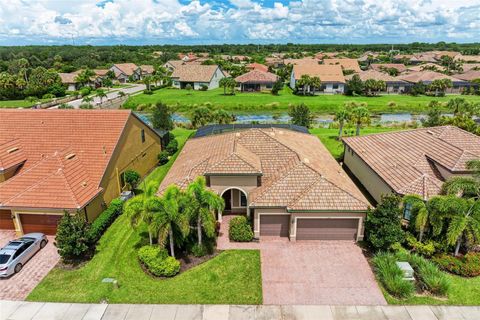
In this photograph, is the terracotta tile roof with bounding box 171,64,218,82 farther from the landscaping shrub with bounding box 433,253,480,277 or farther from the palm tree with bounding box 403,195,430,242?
the landscaping shrub with bounding box 433,253,480,277

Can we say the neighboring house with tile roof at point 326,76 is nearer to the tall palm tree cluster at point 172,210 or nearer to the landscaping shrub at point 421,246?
the landscaping shrub at point 421,246

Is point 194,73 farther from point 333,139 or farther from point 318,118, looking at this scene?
point 333,139

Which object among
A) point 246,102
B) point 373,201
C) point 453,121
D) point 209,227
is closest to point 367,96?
point 246,102

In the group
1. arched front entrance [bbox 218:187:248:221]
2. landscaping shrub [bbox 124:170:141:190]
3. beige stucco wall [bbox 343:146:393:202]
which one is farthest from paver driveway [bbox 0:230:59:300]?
beige stucco wall [bbox 343:146:393:202]

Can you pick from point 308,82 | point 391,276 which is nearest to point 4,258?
point 391,276

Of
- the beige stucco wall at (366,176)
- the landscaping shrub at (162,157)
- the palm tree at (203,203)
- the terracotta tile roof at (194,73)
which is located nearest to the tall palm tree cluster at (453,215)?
the beige stucco wall at (366,176)

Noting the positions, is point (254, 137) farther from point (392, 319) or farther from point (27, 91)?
point (27, 91)

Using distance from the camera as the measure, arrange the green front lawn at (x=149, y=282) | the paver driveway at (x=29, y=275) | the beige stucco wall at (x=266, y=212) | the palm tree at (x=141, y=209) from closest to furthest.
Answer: the green front lawn at (x=149, y=282) < the paver driveway at (x=29, y=275) < the palm tree at (x=141, y=209) < the beige stucco wall at (x=266, y=212)
